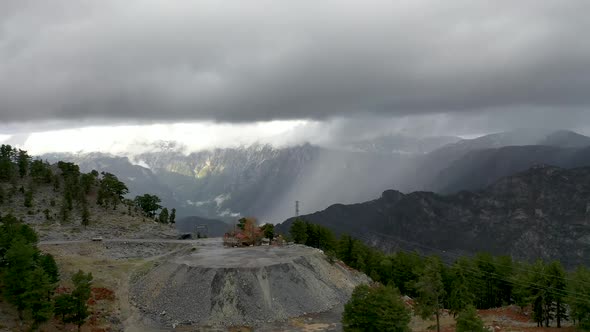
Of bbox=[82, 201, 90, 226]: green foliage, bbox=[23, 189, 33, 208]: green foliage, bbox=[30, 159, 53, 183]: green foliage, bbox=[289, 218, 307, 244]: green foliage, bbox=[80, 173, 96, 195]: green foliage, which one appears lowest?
bbox=[289, 218, 307, 244]: green foliage

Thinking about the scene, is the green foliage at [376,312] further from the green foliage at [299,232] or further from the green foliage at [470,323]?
the green foliage at [299,232]

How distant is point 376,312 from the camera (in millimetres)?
60750

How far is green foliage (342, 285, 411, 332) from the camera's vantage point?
60781mm

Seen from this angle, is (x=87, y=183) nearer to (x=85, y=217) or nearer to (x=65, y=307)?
(x=85, y=217)

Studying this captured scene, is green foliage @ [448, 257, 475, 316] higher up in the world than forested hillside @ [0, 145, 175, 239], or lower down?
lower down

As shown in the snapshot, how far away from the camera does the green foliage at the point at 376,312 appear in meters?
60.8

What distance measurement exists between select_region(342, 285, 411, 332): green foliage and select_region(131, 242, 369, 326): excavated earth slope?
77.0ft

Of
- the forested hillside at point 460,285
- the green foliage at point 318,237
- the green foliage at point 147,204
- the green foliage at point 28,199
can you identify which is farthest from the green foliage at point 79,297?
the green foliage at point 147,204

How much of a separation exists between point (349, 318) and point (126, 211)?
11966 cm

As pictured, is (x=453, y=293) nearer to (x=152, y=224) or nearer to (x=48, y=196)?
(x=152, y=224)

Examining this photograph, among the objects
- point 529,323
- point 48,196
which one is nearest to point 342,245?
point 529,323

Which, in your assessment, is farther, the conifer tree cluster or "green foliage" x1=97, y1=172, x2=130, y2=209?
"green foliage" x1=97, y1=172, x2=130, y2=209

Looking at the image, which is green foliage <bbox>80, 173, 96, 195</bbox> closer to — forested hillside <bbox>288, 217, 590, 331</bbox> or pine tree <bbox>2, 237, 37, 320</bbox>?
forested hillside <bbox>288, 217, 590, 331</bbox>

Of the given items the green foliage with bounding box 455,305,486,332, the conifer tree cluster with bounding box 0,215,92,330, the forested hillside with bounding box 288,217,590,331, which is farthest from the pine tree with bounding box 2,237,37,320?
the green foliage with bounding box 455,305,486,332
